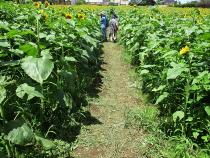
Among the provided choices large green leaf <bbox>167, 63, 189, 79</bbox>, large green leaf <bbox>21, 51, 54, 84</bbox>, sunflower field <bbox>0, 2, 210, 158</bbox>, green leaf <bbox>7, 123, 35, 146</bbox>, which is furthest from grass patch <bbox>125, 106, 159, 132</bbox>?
green leaf <bbox>7, 123, 35, 146</bbox>

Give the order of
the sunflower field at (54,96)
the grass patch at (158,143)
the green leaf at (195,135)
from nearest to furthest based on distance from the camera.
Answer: the sunflower field at (54,96)
the grass patch at (158,143)
the green leaf at (195,135)

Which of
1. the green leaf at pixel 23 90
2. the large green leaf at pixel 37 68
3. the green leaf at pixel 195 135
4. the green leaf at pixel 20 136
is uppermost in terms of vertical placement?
the large green leaf at pixel 37 68

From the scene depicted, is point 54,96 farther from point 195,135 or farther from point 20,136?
point 195,135

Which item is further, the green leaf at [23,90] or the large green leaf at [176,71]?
the large green leaf at [176,71]

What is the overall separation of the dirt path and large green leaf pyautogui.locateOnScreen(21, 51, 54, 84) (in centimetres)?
107

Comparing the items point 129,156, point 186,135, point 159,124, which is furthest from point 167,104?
point 129,156

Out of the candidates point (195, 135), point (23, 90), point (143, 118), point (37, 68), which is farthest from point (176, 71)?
point (23, 90)

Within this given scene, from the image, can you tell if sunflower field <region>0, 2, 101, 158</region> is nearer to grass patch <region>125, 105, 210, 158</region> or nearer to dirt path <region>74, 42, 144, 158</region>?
dirt path <region>74, 42, 144, 158</region>

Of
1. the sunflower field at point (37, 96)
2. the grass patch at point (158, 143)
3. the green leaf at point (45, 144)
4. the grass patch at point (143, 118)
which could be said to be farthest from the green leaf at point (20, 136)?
the grass patch at point (143, 118)

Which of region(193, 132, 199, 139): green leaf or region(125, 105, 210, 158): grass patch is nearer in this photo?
region(125, 105, 210, 158): grass patch

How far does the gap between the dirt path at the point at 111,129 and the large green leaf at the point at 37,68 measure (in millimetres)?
1068

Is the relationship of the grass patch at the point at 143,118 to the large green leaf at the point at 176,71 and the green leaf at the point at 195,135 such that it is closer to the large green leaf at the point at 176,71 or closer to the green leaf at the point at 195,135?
the green leaf at the point at 195,135

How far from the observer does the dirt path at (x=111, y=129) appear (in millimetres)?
4219

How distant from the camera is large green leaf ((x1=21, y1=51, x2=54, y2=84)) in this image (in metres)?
3.44
